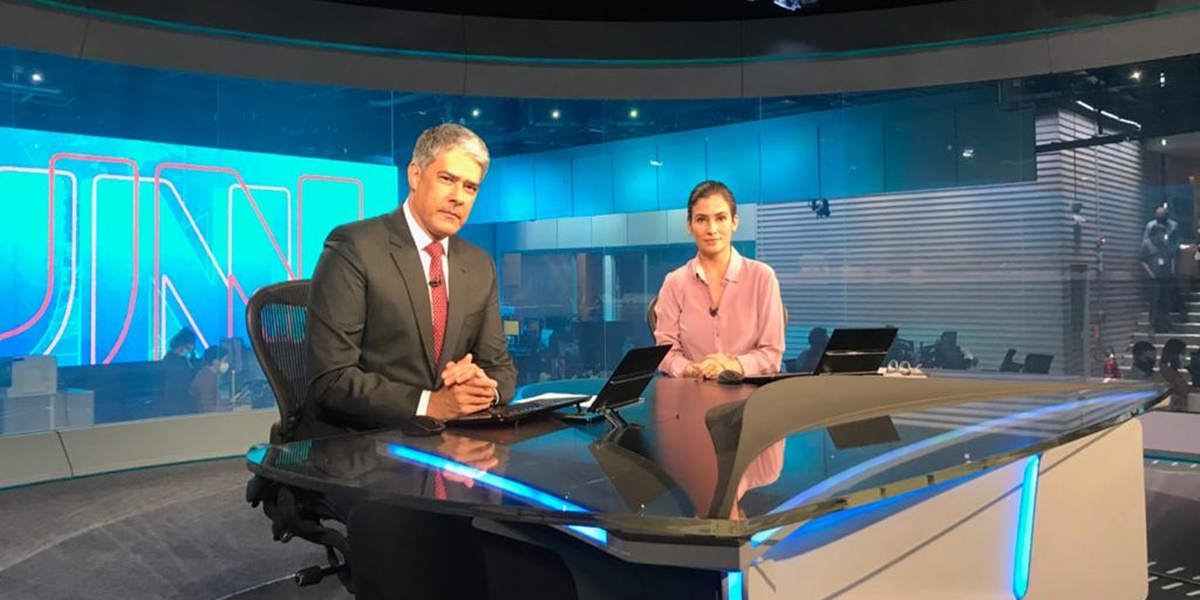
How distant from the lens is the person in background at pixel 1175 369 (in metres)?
5.30

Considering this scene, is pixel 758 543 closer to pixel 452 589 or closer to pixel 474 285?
pixel 452 589

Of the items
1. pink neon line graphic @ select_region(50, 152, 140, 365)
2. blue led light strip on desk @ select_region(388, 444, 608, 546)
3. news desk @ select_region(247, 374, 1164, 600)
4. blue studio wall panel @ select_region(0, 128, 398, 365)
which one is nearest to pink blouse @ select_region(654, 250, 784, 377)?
news desk @ select_region(247, 374, 1164, 600)

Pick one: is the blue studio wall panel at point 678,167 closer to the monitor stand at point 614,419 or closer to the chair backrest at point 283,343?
the chair backrest at point 283,343

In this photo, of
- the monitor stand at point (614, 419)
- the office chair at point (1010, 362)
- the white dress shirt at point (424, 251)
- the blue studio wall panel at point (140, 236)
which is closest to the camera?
the monitor stand at point (614, 419)

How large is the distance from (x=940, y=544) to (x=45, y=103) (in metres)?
5.39

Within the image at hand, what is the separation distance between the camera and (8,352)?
4.83 meters

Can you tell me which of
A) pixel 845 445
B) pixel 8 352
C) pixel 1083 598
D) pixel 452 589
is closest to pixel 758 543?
pixel 845 445

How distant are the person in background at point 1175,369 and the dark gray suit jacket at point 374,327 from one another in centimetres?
496

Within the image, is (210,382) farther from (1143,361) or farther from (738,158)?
(1143,361)

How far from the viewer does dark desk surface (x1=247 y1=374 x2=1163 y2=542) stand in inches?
44.3

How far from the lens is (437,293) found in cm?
229

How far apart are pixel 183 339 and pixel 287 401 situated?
3.53 meters

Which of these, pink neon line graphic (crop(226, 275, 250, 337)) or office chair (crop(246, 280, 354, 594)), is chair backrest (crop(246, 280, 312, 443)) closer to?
office chair (crop(246, 280, 354, 594))

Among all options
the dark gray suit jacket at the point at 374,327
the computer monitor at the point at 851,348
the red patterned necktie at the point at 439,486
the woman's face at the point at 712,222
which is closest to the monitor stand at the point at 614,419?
the dark gray suit jacket at the point at 374,327
